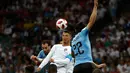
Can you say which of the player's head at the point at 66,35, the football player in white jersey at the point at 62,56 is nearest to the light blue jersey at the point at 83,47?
the player's head at the point at 66,35

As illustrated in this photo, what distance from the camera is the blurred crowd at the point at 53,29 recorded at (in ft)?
66.8

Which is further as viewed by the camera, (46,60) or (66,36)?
(46,60)

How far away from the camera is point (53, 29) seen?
23672mm

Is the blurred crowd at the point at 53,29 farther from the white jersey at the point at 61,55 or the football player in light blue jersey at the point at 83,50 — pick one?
the football player in light blue jersey at the point at 83,50

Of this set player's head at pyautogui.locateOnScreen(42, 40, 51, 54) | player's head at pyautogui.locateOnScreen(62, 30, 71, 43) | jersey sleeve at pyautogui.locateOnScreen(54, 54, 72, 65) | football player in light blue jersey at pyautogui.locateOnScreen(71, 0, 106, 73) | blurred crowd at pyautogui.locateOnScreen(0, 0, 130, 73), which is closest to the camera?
football player in light blue jersey at pyautogui.locateOnScreen(71, 0, 106, 73)

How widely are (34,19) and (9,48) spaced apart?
2837 millimetres

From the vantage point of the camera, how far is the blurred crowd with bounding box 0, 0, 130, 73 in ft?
66.8

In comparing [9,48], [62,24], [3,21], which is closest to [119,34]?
[9,48]

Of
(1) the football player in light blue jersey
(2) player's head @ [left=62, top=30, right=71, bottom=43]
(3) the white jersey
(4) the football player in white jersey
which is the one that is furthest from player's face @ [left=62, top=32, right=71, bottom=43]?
(1) the football player in light blue jersey

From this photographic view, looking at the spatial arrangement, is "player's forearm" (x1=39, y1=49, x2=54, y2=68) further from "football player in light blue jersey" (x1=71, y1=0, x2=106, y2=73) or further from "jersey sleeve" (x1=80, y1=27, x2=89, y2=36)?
"jersey sleeve" (x1=80, y1=27, x2=89, y2=36)

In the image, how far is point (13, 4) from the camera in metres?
26.8

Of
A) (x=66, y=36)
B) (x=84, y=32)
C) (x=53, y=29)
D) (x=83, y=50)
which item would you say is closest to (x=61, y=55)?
(x=66, y=36)

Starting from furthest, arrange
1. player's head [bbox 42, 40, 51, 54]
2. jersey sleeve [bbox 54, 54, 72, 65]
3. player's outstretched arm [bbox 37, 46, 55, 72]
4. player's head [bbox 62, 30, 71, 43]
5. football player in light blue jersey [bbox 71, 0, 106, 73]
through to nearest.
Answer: player's head [bbox 42, 40, 51, 54] < jersey sleeve [bbox 54, 54, 72, 65] < player's outstretched arm [bbox 37, 46, 55, 72] < player's head [bbox 62, 30, 71, 43] < football player in light blue jersey [bbox 71, 0, 106, 73]

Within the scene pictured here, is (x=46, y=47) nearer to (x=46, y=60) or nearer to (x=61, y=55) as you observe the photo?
(x=61, y=55)
